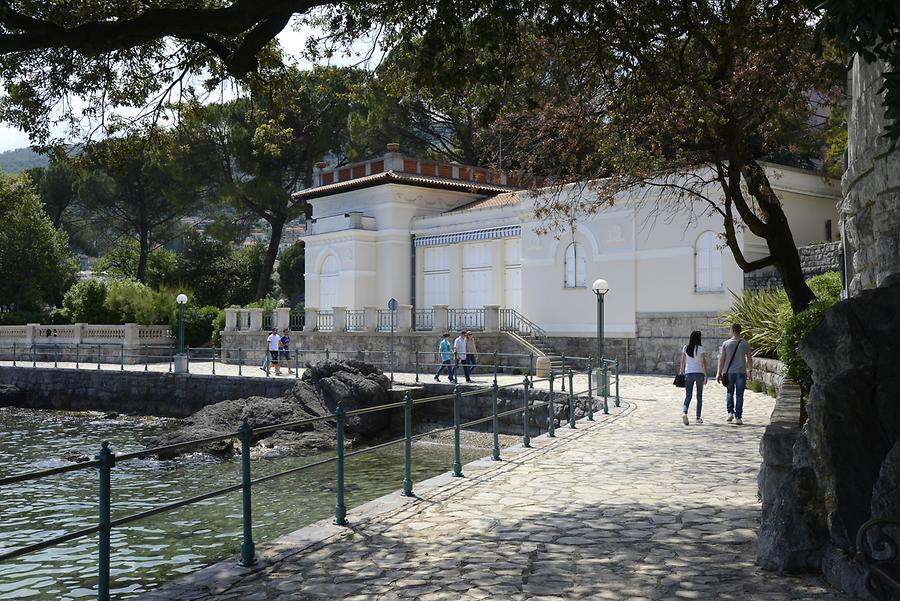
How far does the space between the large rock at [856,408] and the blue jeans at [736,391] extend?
9000 mm

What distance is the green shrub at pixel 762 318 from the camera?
19.1m

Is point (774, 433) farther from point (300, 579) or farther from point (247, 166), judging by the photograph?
point (247, 166)

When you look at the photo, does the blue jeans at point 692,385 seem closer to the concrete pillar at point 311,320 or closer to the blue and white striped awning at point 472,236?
the blue and white striped awning at point 472,236

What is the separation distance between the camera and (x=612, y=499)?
851cm

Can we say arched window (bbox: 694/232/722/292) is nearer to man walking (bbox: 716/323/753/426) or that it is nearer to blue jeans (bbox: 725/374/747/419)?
man walking (bbox: 716/323/753/426)

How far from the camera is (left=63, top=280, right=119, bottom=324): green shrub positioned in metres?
40.8

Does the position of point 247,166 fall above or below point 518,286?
above

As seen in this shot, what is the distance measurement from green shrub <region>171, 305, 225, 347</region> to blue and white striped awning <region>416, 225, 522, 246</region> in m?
13.1

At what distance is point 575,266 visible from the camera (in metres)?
27.6

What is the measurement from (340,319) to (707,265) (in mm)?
13057

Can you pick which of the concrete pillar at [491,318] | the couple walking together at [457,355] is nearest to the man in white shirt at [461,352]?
the couple walking together at [457,355]

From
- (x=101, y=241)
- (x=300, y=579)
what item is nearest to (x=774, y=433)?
(x=300, y=579)

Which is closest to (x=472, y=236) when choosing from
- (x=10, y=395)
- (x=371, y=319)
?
(x=371, y=319)

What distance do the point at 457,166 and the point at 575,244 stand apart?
30.4 feet
